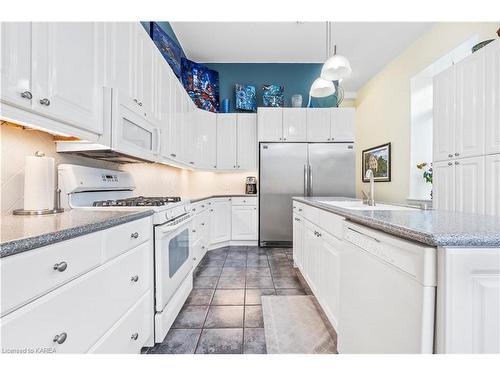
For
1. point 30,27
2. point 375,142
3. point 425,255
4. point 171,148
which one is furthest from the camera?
point 375,142

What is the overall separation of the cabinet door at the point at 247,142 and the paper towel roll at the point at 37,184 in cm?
303

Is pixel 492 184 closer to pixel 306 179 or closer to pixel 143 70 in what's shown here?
pixel 306 179

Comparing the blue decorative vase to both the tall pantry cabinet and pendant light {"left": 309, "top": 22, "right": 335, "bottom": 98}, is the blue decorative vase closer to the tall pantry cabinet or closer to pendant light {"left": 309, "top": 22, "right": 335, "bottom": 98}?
pendant light {"left": 309, "top": 22, "right": 335, "bottom": 98}

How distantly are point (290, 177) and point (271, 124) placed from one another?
37.5 inches

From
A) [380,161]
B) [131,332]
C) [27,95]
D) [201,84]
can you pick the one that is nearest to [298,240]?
[131,332]

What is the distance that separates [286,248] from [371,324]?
9.45 feet

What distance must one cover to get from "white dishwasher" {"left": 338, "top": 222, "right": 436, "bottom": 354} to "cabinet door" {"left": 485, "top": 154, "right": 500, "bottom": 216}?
1.53 metres

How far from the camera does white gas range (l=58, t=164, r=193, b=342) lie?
1.52 m

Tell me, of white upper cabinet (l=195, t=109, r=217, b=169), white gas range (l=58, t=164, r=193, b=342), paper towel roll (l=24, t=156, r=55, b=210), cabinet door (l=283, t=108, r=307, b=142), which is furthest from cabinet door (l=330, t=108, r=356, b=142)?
paper towel roll (l=24, t=156, r=55, b=210)

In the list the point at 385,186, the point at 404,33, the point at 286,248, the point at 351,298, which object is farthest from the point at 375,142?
the point at 351,298

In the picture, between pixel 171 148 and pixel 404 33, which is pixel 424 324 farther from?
pixel 404 33

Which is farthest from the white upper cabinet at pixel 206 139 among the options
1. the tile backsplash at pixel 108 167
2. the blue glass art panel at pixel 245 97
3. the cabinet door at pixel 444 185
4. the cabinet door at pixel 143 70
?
the cabinet door at pixel 444 185

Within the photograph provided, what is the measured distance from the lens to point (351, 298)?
1.17m

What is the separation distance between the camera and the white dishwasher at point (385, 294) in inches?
28.6
